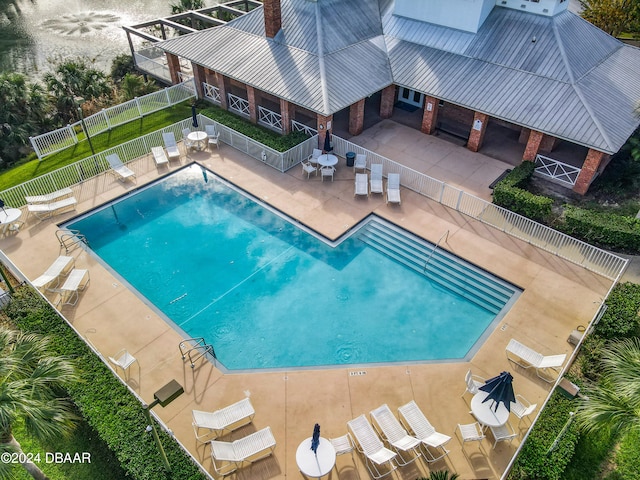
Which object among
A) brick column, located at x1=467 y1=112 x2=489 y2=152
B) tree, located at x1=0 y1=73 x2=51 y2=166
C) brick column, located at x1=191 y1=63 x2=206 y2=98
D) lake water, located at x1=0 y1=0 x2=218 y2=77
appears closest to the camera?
brick column, located at x1=467 y1=112 x2=489 y2=152

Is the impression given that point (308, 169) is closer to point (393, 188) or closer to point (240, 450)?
point (393, 188)

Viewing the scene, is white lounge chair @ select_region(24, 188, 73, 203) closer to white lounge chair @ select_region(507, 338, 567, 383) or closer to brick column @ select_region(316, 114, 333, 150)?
brick column @ select_region(316, 114, 333, 150)

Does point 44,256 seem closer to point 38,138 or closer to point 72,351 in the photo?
point 72,351

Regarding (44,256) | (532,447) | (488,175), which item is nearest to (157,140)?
(44,256)

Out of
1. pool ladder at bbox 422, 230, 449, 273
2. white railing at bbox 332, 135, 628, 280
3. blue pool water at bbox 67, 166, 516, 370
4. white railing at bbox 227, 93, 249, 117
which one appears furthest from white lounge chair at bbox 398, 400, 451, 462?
white railing at bbox 227, 93, 249, 117

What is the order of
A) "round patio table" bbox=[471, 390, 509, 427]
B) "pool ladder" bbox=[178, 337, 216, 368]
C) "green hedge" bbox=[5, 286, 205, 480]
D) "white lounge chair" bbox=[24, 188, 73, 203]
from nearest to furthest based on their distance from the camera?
1. "green hedge" bbox=[5, 286, 205, 480]
2. "round patio table" bbox=[471, 390, 509, 427]
3. "pool ladder" bbox=[178, 337, 216, 368]
4. "white lounge chair" bbox=[24, 188, 73, 203]

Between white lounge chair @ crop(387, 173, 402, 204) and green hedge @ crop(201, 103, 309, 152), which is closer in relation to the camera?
white lounge chair @ crop(387, 173, 402, 204)

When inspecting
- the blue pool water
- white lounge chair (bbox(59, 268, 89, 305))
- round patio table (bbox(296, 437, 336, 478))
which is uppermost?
round patio table (bbox(296, 437, 336, 478))
